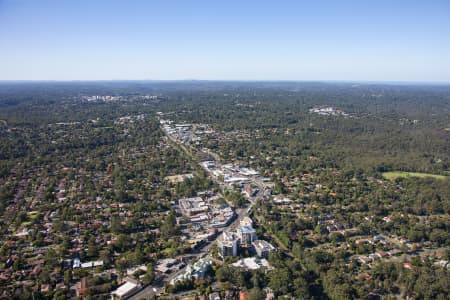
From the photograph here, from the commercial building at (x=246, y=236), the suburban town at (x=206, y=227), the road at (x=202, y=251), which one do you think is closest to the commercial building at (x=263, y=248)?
the suburban town at (x=206, y=227)

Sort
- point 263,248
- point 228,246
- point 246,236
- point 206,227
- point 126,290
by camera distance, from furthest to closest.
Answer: point 206,227, point 246,236, point 263,248, point 228,246, point 126,290

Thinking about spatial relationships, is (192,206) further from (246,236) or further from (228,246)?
(228,246)

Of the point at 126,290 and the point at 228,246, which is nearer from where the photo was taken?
the point at 126,290

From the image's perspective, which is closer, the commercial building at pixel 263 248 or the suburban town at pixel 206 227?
the suburban town at pixel 206 227

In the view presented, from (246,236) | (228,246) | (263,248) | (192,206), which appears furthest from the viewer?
(192,206)

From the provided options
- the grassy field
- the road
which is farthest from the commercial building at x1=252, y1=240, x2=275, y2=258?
the grassy field

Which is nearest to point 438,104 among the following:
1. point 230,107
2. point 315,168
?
point 230,107

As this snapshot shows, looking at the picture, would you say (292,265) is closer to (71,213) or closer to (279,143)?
(71,213)

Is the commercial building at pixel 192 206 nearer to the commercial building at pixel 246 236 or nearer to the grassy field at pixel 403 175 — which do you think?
the commercial building at pixel 246 236

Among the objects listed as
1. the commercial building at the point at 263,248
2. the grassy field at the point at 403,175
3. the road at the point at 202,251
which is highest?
the grassy field at the point at 403,175

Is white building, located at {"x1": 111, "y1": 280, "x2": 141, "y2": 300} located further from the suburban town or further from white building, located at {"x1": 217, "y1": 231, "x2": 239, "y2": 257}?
white building, located at {"x1": 217, "y1": 231, "x2": 239, "y2": 257}

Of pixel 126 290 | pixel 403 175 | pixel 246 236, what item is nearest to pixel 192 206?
pixel 246 236

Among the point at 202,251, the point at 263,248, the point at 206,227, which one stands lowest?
the point at 202,251
